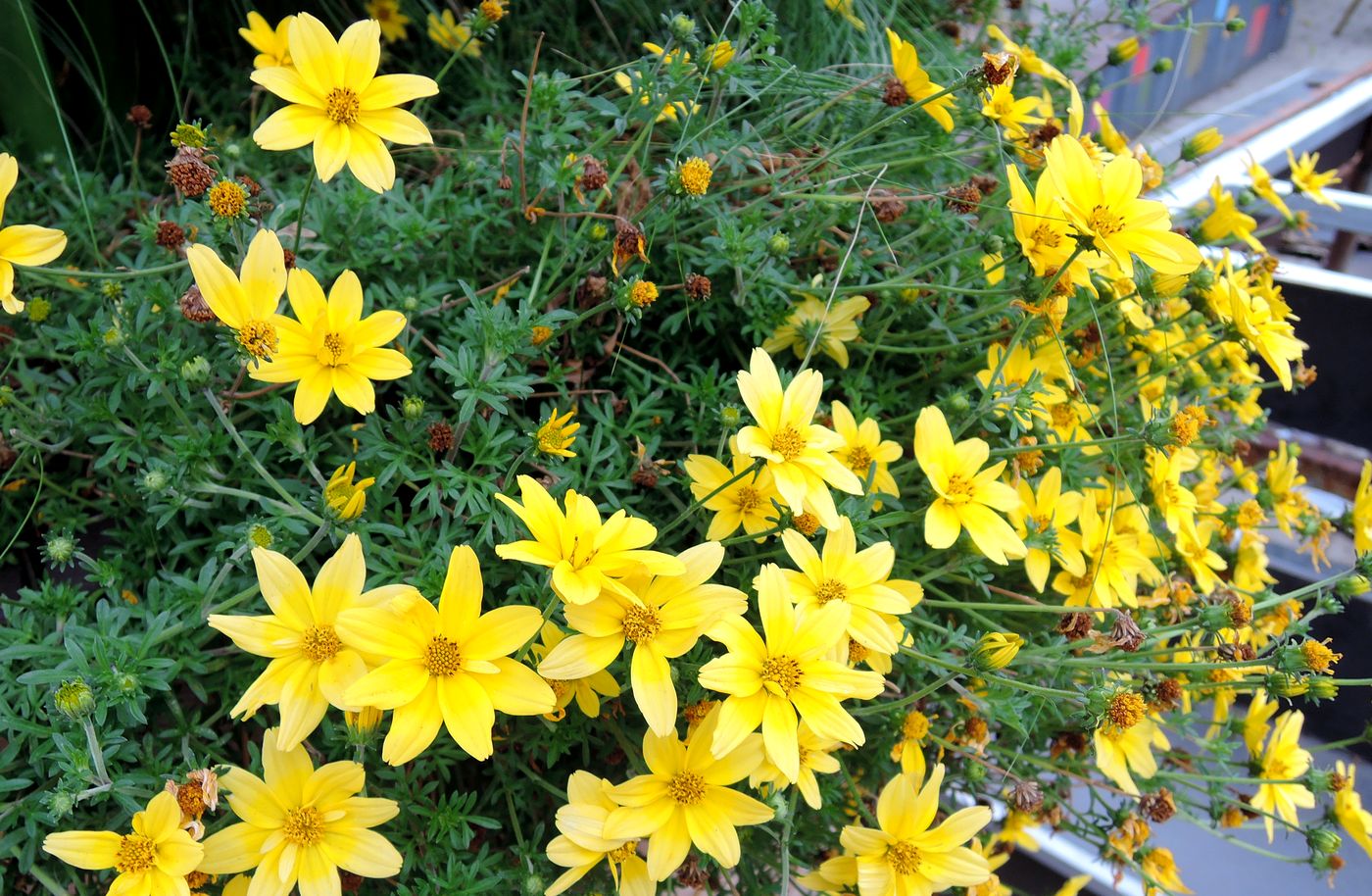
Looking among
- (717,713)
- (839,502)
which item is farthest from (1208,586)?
(717,713)

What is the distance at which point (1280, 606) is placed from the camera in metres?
1.11

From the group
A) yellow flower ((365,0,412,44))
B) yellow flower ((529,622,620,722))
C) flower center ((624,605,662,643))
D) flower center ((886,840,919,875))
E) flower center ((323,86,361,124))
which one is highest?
flower center ((323,86,361,124))

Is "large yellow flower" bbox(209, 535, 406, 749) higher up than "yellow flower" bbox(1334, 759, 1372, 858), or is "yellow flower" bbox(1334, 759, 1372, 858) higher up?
"large yellow flower" bbox(209, 535, 406, 749)

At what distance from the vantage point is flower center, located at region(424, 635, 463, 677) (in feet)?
2.04

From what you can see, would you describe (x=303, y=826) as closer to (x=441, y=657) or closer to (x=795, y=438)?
(x=441, y=657)

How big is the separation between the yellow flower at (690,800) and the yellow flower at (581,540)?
129 millimetres

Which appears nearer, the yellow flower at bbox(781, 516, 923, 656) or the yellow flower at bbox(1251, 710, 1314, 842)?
the yellow flower at bbox(781, 516, 923, 656)

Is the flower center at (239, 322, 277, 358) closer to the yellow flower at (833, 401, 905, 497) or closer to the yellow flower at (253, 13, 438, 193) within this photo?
the yellow flower at (253, 13, 438, 193)

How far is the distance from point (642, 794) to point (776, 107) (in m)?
0.77

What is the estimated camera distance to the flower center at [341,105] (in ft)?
2.50

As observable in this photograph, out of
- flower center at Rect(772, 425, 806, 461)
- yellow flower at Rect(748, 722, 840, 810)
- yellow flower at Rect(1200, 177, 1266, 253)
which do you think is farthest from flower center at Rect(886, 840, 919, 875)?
yellow flower at Rect(1200, 177, 1266, 253)

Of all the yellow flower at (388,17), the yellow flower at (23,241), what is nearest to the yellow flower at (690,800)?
the yellow flower at (23,241)

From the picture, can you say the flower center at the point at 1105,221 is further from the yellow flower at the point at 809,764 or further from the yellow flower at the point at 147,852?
the yellow flower at the point at 147,852

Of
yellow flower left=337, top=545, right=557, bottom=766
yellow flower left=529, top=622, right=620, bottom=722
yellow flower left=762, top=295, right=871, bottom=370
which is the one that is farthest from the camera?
yellow flower left=762, top=295, right=871, bottom=370
